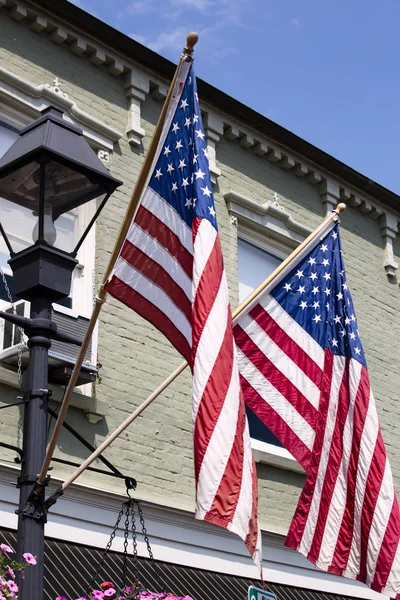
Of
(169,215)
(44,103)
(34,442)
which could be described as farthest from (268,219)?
(34,442)

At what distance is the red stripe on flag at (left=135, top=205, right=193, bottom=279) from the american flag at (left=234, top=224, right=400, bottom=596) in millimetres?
1172

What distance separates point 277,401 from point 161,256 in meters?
1.81

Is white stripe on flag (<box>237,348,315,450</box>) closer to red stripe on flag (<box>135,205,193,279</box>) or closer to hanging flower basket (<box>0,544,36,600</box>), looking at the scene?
red stripe on flag (<box>135,205,193,279</box>)

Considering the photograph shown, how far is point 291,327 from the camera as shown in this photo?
320 inches

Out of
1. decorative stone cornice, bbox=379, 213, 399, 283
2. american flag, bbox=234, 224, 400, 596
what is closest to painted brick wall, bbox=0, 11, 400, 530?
decorative stone cornice, bbox=379, 213, 399, 283

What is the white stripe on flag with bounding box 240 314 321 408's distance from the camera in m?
7.92

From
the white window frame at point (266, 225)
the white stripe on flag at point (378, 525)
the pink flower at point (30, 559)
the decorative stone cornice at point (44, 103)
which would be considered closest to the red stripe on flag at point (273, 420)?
the white stripe on flag at point (378, 525)

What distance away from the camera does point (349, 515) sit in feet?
26.8

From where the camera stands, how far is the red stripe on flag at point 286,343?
26.3 ft

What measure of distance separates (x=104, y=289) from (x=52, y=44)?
581cm

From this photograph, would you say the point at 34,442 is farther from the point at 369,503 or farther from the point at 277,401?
the point at 369,503

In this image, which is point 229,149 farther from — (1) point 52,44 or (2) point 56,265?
(2) point 56,265

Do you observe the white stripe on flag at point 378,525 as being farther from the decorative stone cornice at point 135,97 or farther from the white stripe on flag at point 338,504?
the decorative stone cornice at point 135,97

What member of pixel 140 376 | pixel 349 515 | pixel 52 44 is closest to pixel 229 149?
pixel 52 44
